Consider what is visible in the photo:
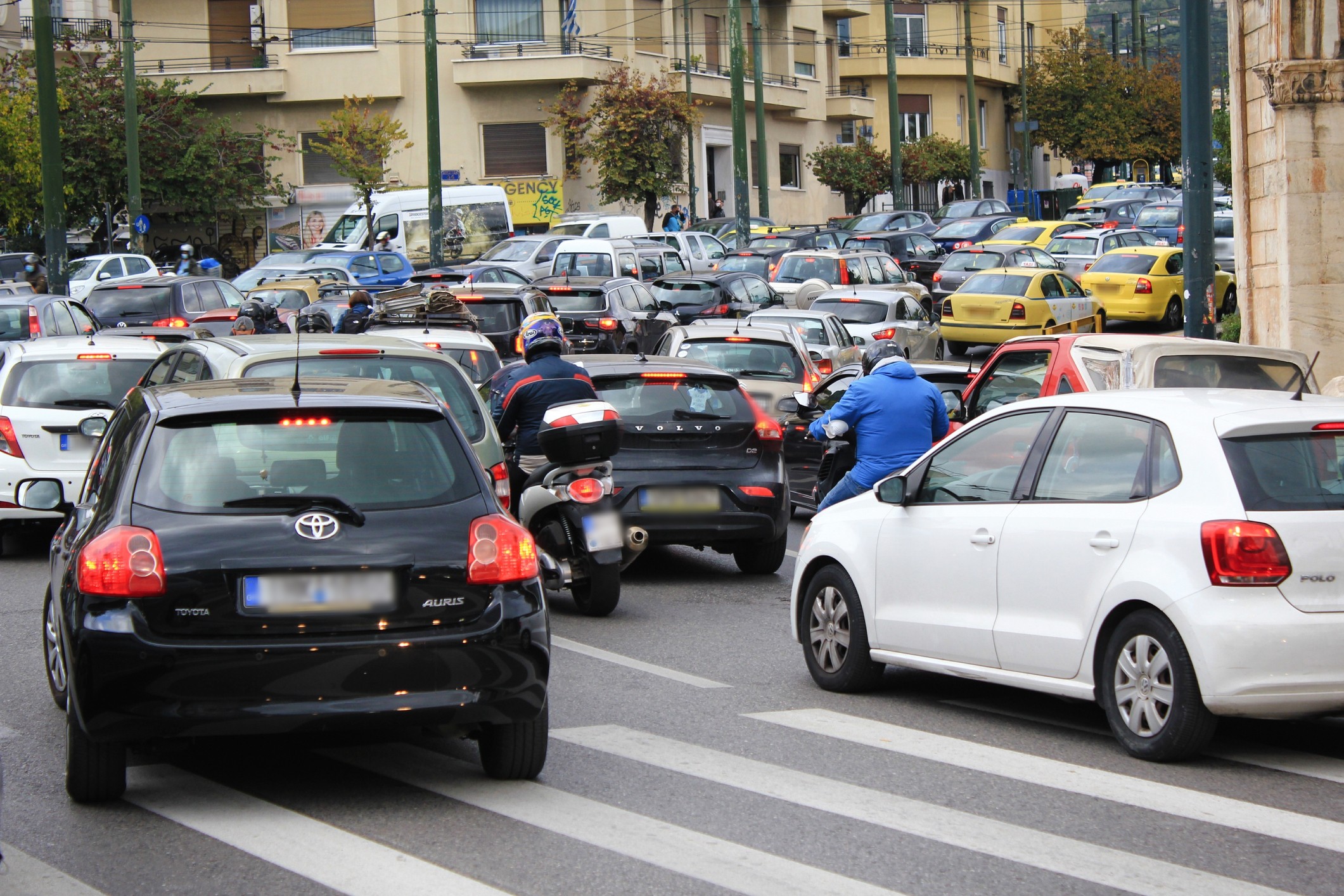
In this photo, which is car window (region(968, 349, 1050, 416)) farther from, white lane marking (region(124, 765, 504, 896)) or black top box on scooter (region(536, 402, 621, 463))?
white lane marking (region(124, 765, 504, 896))

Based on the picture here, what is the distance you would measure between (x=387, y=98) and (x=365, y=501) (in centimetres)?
4907

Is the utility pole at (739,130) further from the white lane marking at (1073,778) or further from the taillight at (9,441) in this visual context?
the white lane marking at (1073,778)

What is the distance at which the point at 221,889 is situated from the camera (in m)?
5.11

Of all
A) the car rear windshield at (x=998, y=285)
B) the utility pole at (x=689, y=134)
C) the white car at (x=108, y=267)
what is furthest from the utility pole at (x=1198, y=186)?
the utility pole at (x=689, y=134)

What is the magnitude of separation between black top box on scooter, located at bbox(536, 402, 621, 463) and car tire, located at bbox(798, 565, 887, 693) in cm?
177

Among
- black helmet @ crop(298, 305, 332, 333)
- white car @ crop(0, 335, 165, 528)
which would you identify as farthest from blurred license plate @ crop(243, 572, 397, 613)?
black helmet @ crop(298, 305, 332, 333)

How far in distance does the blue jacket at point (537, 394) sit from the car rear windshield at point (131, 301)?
15095mm

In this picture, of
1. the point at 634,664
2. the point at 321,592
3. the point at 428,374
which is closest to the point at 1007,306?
the point at 428,374

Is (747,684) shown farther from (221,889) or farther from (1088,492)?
(221,889)

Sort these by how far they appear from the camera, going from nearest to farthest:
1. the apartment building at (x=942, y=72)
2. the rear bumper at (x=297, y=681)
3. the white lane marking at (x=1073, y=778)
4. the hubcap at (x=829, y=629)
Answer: the rear bumper at (x=297, y=681) < the white lane marking at (x=1073, y=778) < the hubcap at (x=829, y=629) < the apartment building at (x=942, y=72)

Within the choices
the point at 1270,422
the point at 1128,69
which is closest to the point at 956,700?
the point at 1270,422

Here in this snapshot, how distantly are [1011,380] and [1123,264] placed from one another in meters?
20.2

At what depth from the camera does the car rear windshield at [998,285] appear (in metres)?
28.7

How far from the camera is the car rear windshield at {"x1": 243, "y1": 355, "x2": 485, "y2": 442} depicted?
32.5 feet
